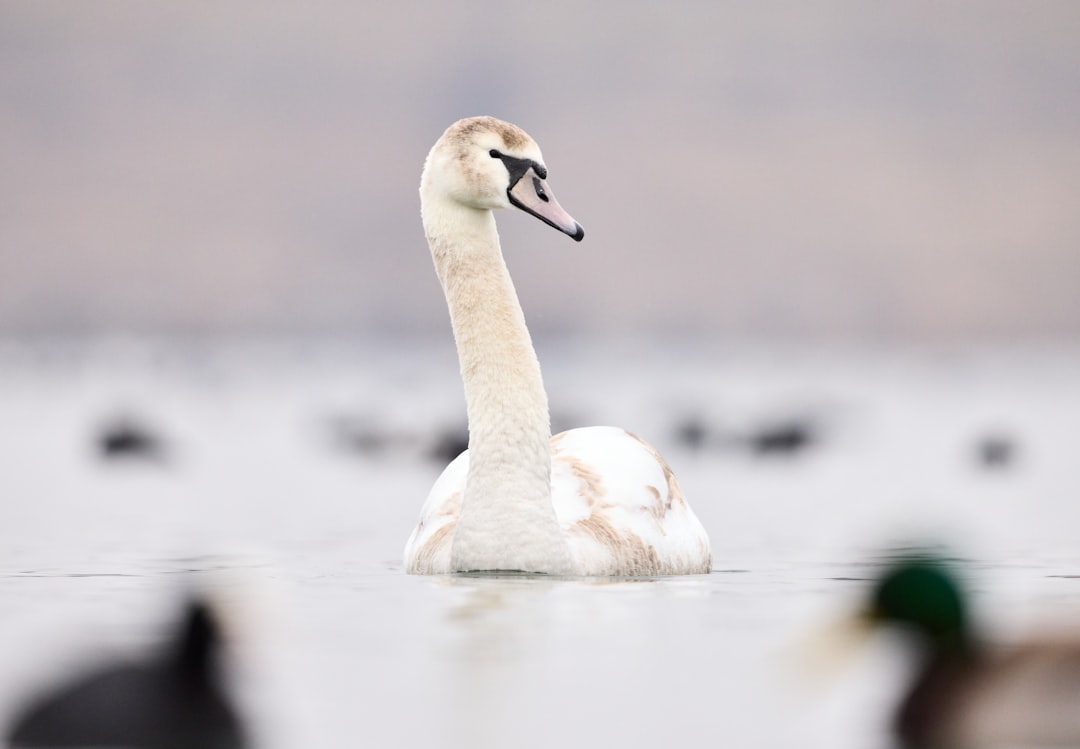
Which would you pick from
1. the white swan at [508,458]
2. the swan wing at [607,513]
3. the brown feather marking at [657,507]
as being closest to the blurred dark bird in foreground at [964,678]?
the white swan at [508,458]

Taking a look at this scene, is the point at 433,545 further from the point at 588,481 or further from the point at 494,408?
the point at 588,481

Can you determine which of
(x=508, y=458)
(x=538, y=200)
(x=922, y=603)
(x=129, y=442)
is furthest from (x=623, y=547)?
(x=129, y=442)

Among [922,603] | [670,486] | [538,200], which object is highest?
[538,200]

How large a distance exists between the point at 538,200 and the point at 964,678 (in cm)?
536

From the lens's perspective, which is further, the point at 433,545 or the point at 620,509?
the point at 620,509

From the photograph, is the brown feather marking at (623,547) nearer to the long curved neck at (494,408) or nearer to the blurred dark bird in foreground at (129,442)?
the long curved neck at (494,408)

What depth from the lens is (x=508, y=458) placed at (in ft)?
33.7

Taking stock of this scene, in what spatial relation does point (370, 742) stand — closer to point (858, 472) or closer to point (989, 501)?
point (989, 501)

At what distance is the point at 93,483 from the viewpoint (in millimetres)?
19359

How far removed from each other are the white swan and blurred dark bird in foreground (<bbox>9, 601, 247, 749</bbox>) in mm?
4355

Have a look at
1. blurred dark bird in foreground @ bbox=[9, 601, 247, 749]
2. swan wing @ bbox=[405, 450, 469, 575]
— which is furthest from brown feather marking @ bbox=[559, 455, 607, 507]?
blurred dark bird in foreground @ bbox=[9, 601, 247, 749]

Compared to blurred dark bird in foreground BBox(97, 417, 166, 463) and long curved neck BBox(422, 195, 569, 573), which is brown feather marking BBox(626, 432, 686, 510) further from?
blurred dark bird in foreground BBox(97, 417, 166, 463)

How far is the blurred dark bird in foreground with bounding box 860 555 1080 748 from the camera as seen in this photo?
543cm

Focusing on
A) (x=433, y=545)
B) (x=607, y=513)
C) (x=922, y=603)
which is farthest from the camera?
(x=607, y=513)
